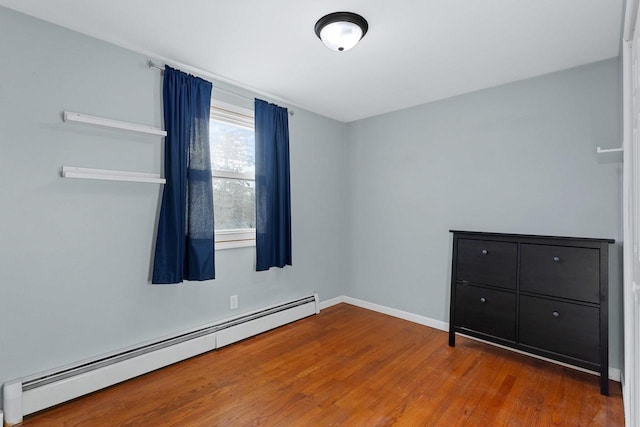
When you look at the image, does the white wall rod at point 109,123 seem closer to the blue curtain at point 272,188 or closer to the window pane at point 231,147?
the window pane at point 231,147

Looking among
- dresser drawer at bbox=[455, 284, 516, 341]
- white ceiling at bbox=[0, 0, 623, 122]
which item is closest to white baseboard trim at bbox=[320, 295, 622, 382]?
dresser drawer at bbox=[455, 284, 516, 341]

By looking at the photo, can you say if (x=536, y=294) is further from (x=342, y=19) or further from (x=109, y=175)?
(x=109, y=175)

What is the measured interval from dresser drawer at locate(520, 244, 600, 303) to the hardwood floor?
0.63 metres

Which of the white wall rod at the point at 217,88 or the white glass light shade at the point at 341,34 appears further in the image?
the white wall rod at the point at 217,88

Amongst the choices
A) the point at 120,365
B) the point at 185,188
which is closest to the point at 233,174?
the point at 185,188

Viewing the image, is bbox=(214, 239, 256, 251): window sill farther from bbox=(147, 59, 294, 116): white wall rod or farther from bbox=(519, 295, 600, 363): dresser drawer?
bbox=(519, 295, 600, 363): dresser drawer

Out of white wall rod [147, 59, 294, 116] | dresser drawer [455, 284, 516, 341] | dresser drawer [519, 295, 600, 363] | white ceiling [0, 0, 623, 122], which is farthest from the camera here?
dresser drawer [455, 284, 516, 341]

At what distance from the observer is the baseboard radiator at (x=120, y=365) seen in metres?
1.80

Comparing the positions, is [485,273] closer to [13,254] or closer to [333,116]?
[333,116]

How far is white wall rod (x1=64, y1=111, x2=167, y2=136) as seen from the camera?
6.50 feet

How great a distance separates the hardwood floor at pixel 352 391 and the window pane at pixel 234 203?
1107 millimetres

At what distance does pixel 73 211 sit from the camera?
2.04 meters

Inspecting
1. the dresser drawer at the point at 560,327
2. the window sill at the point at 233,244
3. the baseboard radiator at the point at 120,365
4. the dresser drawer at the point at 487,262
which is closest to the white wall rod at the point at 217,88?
the window sill at the point at 233,244

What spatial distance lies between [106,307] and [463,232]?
2866 millimetres
